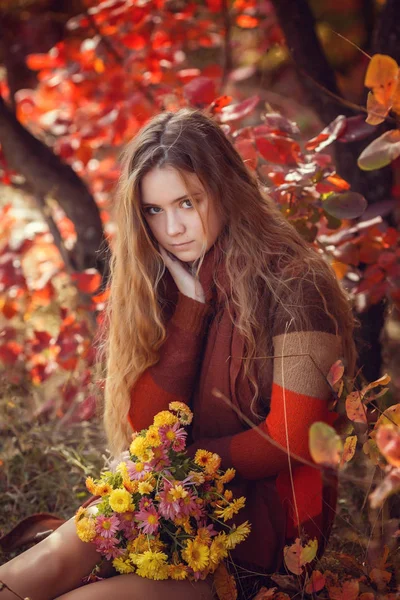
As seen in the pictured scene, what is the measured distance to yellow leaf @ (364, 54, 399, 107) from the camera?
1438 millimetres

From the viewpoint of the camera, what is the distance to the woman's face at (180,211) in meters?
1.94

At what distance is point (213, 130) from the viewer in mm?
2021

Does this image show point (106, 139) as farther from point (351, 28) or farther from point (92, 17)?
point (351, 28)

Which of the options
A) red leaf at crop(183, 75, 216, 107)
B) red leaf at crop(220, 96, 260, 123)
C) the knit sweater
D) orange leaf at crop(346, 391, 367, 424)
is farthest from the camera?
red leaf at crop(183, 75, 216, 107)

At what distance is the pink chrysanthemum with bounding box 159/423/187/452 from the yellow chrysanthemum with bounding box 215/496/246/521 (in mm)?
173

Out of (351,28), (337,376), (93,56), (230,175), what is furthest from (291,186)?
(351,28)

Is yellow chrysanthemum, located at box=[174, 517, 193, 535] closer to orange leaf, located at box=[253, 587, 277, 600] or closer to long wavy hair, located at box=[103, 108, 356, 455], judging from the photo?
orange leaf, located at box=[253, 587, 277, 600]

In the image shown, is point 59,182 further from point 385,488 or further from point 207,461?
point 385,488

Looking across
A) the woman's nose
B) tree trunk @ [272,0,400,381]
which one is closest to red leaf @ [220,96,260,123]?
tree trunk @ [272,0,400,381]

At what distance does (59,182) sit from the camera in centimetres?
324

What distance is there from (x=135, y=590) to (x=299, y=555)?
38 centimetres

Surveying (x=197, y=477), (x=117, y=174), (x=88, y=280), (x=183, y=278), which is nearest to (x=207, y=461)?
(x=197, y=477)

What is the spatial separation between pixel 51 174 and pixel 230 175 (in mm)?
1450

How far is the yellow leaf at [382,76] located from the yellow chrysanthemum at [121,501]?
1029 millimetres
